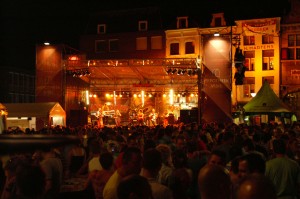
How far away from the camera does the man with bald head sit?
7.75 ft

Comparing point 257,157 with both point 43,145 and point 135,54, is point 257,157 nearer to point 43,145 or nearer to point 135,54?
point 43,145

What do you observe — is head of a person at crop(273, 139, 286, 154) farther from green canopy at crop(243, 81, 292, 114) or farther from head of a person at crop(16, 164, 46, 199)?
green canopy at crop(243, 81, 292, 114)

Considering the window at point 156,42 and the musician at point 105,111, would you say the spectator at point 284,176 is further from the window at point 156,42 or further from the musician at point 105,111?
the window at point 156,42

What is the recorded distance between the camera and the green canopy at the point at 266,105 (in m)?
19.7

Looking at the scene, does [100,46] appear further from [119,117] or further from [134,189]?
[134,189]

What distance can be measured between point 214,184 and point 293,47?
1463 inches

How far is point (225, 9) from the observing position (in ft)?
136

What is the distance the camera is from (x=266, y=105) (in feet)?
65.6

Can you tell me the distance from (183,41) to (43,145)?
39.6 metres

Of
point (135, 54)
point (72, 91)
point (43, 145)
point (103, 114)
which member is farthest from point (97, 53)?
point (43, 145)

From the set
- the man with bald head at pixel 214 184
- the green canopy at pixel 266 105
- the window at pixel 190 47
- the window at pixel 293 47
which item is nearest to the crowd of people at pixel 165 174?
the man with bald head at pixel 214 184

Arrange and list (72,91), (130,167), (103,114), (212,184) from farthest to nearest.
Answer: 1. (103,114)
2. (72,91)
3. (130,167)
4. (212,184)

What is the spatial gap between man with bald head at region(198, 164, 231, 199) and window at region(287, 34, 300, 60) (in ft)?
121

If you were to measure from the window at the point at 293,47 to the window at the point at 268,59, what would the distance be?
4.65 ft
